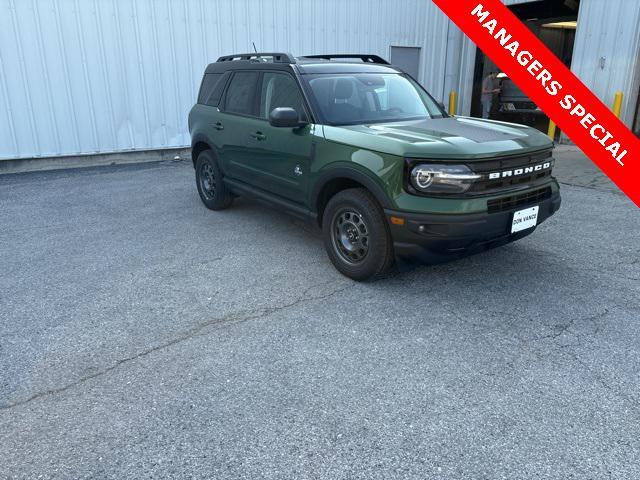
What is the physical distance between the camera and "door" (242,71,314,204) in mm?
4613

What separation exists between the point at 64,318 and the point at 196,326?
1.03m

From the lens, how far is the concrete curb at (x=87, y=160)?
30.8 feet

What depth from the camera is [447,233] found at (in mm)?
3578

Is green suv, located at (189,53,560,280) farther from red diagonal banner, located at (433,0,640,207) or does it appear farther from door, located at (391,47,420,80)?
door, located at (391,47,420,80)

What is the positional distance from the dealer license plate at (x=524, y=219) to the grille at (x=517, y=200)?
0.06 m

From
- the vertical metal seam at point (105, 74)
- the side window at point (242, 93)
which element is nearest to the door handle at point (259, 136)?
the side window at point (242, 93)

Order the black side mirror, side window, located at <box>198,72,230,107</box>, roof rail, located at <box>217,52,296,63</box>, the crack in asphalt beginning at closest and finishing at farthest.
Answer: the crack in asphalt < the black side mirror < roof rail, located at <box>217,52,296,63</box> < side window, located at <box>198,72,230,107</box>

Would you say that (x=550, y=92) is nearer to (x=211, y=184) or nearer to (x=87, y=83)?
(x=211, y=184)

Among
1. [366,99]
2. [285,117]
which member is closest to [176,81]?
[366,99]

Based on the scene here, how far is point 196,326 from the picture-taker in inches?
141

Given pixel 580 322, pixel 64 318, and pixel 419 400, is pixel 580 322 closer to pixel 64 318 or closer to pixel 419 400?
pixel 419 400

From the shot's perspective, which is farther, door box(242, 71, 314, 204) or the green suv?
door box(242, 71, 314, 204)

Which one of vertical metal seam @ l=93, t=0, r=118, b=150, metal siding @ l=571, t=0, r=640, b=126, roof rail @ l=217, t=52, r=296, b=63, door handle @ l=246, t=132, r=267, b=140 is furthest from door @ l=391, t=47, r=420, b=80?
door handle @ l=246, t=132, r=267, b=140

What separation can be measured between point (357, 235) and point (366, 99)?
4.66 ft
